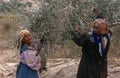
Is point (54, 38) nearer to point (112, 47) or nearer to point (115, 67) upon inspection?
point (112, 47)

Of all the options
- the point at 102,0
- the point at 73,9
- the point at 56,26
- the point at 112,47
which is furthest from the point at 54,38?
the point at 112,47

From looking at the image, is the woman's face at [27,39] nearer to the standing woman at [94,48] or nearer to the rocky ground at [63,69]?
the standing woman at [94,48]

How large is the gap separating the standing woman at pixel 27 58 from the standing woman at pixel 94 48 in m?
0.68

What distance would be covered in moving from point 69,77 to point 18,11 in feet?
8.31

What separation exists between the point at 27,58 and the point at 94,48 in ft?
3.38

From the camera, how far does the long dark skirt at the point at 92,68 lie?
5684 mm

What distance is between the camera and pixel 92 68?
5.70 metres

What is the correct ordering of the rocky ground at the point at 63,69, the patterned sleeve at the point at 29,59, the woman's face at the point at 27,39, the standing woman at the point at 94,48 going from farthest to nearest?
the rocky ground at the point at 63,69, the patterned sleeve at the point at 29,59, the woman's face at the point at 27,39, the standing woman at the point at 94,48

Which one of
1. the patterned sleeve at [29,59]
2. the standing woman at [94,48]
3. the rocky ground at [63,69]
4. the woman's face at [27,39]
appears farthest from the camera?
the rocky ground at [63,69]

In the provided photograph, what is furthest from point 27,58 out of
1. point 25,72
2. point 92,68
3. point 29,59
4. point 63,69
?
point 63,69

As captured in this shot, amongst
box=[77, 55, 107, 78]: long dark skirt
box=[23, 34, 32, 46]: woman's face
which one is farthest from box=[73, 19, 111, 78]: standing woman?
box=[23, 34, 32, 46]: woman's face

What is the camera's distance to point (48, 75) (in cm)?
931

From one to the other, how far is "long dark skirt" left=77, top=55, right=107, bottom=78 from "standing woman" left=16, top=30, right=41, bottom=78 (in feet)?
2.30

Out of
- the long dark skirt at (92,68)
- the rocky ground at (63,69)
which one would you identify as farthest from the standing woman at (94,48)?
the rocky ground at (63,69)
